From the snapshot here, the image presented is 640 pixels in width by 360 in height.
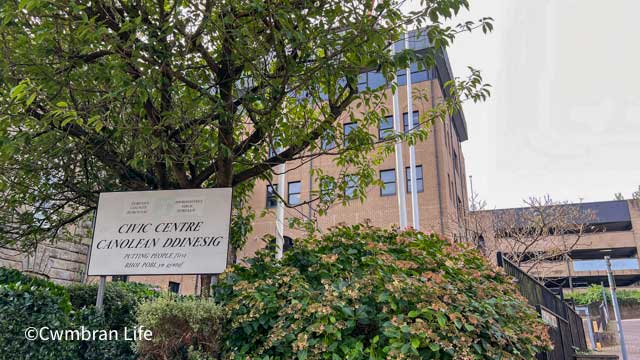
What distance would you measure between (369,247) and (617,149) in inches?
813

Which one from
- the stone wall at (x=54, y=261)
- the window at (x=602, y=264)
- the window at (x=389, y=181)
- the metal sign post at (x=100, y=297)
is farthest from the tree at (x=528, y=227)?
the window at (x=602, y=264)

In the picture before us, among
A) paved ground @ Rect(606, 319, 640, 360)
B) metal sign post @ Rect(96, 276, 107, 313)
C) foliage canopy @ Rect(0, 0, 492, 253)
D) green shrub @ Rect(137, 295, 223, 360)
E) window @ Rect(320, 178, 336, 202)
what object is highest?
foliage canopy @ Rect(0, 0, 492, 253)

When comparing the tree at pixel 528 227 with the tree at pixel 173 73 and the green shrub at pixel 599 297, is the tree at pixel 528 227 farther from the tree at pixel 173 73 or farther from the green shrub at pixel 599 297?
the green shrub at pixel 599 297

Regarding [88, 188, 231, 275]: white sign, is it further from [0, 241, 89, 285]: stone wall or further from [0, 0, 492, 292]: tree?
[0, 241, 89, 285]: stone wall

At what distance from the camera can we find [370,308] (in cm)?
321

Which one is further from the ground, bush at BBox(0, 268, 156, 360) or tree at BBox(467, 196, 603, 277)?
tree at BBox(467, 196, 603, 277)

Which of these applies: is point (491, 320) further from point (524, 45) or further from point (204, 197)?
point (524, 45)

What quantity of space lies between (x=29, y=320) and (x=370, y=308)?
113 inches

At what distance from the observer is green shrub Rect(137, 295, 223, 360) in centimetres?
330

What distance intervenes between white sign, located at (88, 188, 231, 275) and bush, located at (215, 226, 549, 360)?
474 mm

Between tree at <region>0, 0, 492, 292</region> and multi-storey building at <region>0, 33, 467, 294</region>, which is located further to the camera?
multi-storey building at <region>0, 33, 467, 294</region>

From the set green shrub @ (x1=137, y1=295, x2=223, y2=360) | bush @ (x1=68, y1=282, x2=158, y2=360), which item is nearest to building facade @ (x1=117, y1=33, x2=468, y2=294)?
bush @ (x1=68, y1=282, x2=158, y2=360)

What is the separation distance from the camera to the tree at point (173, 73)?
13.5 feet

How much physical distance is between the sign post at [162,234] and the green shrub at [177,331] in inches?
33.5
